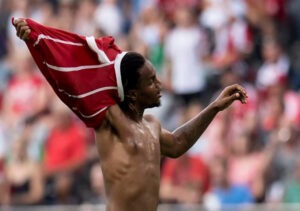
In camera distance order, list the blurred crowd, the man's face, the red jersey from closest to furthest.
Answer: the red jersey < the man's face < the blurred crowd

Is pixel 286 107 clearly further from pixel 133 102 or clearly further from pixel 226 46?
pixel 133 102

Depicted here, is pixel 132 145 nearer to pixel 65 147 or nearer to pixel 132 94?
pixel 132 94

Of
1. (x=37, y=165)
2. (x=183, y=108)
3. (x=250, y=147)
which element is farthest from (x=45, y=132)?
(x=250, y=147)

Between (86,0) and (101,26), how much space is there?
0.76 metres

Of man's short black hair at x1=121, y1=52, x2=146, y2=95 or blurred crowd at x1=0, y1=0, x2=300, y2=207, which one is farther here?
blurred crowd at x1=0, y1=0, x2=300, y2=207

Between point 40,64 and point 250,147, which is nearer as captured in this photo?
point 40,64

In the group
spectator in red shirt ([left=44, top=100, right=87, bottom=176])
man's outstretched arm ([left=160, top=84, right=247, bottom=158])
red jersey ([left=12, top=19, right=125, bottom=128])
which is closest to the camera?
red jersey ([left=12, top=19, right=125, bottom=128])

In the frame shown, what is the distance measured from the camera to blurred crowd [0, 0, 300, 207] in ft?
38.8

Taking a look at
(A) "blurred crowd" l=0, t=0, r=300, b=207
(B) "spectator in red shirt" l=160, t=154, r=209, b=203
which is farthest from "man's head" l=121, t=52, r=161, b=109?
(B) "spectator in red shirt" l=160, t=154, r=209, b=203

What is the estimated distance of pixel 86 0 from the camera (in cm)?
1518

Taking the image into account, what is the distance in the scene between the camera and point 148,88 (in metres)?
7.38

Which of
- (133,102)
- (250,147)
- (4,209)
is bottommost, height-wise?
(4,209)

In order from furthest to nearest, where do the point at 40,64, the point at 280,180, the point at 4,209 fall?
the point at 4,209 < the point at 280,180 < the point at 40,64

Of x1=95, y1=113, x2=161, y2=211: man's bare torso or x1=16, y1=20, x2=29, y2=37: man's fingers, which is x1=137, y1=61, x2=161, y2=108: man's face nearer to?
x1=95, y1=113, x2=161, y2=211: man's bare torso
